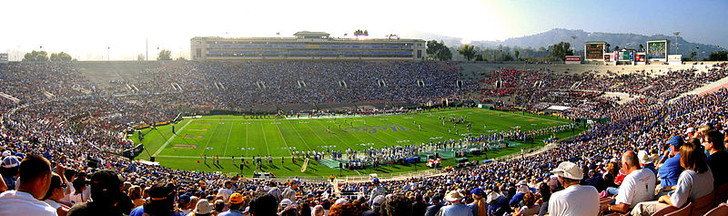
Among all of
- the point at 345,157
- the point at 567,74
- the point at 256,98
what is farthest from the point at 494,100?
the point at 345,157

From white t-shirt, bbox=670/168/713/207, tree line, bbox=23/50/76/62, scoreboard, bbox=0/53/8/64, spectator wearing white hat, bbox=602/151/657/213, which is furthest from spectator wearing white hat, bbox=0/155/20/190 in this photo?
tree line, bbox=23/50/76/62

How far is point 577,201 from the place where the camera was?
550 centimetres

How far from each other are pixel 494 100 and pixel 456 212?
69.4 m

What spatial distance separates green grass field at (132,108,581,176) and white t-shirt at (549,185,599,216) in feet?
83.6

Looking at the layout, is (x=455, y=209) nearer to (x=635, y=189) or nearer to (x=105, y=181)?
(x=635, y=189)

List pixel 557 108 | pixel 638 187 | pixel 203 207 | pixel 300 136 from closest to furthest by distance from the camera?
pixel 638 187 < pixel 203 207 < pixel 300 136 < pixel 557 108

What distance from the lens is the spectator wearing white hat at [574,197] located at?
5.50m

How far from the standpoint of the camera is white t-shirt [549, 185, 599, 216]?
5.50m

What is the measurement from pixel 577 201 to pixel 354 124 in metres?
47.2

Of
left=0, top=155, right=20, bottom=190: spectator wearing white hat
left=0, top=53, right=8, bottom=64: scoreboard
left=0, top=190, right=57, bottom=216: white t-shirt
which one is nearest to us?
left=0, top=190, right=57, bottom=216: white t-shirt

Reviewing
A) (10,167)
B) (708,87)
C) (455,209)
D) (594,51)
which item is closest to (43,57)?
(594,51)

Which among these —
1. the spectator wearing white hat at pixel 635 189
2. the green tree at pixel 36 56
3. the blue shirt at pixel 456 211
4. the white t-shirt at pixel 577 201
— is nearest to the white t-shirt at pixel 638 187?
the spectator wearing white hat at pixel 635 189

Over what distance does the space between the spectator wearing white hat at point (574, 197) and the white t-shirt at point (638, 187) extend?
2.65ft

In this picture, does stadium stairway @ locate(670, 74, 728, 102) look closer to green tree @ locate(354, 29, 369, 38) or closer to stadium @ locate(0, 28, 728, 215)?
stadium @ locate(0, 28, 728, 215)
